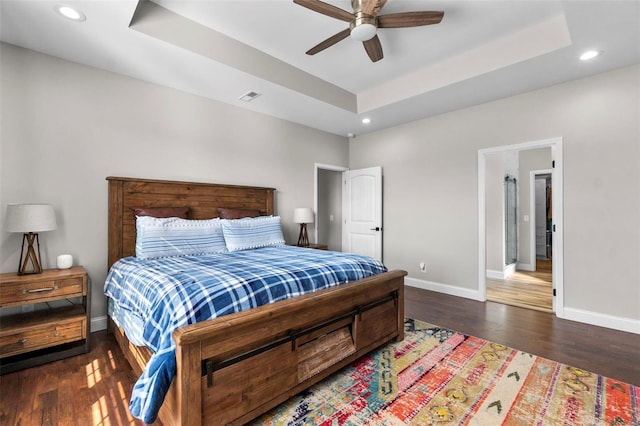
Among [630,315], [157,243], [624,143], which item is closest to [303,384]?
[157,243]

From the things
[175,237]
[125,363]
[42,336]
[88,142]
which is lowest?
[125,363]

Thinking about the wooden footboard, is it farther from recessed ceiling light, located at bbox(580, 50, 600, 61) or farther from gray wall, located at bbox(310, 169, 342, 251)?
gray wall, located at bbox(310, 169, 342, 251)

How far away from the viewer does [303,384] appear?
6.06 feet

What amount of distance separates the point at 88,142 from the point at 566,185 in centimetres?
507

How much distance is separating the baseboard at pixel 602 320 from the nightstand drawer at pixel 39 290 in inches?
190

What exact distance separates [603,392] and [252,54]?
13.1 feet

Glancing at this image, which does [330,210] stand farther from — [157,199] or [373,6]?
[373,6]

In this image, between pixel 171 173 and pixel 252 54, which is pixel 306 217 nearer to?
pixel 171 173

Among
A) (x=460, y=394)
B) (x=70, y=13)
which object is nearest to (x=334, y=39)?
(x=70, y=13)

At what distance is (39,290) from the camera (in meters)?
2.28

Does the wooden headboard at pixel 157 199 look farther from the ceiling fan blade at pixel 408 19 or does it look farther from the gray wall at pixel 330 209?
the ceiling fan blade at pixel 408 19

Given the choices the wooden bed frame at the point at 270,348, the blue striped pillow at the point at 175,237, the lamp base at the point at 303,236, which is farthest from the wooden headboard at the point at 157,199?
the wooden bed frame at the point at 270,348

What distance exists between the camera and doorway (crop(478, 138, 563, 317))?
3.34 metres

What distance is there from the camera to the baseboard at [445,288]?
3985 millimetres
